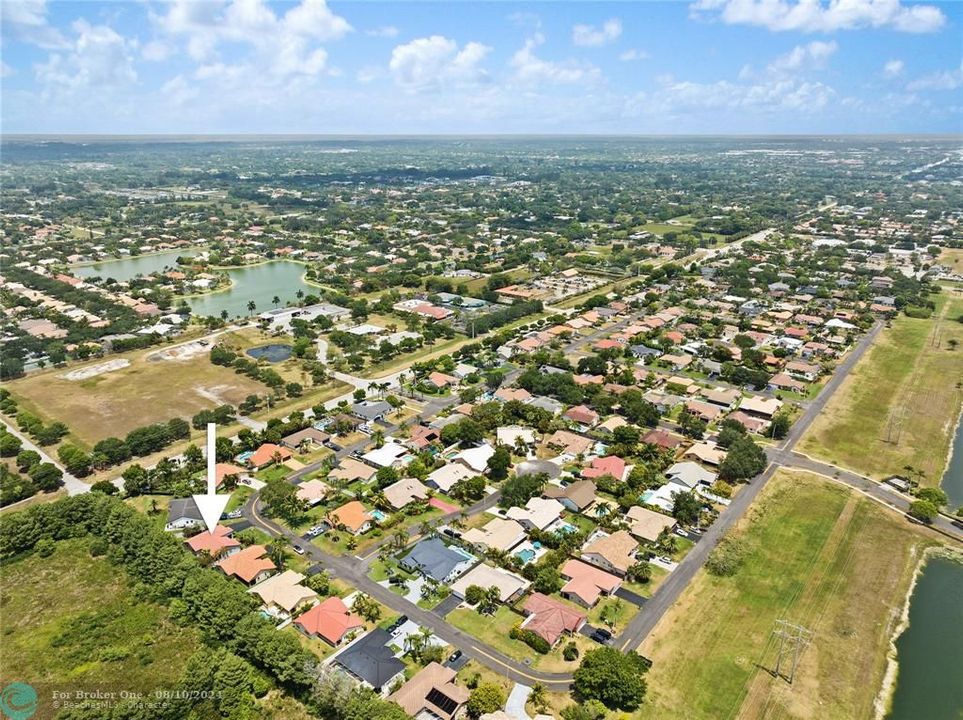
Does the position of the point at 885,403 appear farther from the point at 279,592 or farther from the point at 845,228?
the point at 845,228

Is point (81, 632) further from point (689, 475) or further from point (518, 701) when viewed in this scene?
point (689, 475)

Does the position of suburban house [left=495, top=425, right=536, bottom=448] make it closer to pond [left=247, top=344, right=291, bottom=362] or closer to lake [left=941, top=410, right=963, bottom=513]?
lake [left=941, top=410, right=963, bottom=513]

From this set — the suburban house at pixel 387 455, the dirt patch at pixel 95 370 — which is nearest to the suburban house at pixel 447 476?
the suburban house at pixel 387 455

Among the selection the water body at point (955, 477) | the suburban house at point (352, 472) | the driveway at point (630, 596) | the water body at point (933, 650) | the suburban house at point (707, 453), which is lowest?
the water body at point (933, 650)

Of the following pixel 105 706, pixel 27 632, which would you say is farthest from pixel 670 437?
pixel 27 632

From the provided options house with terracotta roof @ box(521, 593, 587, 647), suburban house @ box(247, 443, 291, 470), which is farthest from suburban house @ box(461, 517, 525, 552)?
suburban house @ box(247, 443, 291, 470)

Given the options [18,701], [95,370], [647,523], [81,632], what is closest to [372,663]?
[81,632]

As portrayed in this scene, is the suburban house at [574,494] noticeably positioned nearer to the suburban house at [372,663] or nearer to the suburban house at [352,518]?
the suburban house at [352,518]
